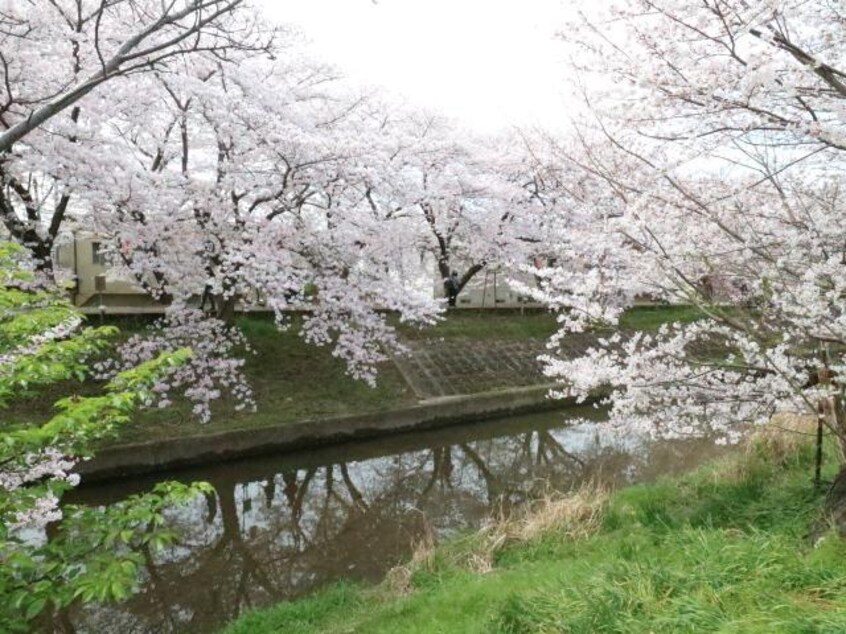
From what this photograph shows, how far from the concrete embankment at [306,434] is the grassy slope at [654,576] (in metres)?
5.76

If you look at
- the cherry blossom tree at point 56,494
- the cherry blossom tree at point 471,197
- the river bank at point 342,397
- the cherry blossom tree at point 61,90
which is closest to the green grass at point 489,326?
the river bank at point 342,397

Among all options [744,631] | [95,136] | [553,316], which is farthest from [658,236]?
[553,316]

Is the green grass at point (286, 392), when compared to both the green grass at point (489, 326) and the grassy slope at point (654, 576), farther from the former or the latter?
the grassy slope at point (654, 576)

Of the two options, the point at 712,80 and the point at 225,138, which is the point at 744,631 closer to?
the point at 712,80

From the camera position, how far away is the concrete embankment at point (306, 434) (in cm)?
1127

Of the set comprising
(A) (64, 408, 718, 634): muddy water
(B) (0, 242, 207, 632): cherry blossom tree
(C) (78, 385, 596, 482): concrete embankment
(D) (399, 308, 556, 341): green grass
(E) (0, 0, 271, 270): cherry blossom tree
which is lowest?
(A) (64, 408, 718, 634): muddy water

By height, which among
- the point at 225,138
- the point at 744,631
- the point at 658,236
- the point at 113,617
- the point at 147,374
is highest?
the point at 225,138

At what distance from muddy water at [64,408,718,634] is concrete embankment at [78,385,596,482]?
25 cm

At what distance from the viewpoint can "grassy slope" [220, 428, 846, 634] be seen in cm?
325

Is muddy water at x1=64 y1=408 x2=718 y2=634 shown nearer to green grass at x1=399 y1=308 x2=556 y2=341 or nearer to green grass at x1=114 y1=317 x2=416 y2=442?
green grass at x1=114 y1=317 x2=416 y2=442

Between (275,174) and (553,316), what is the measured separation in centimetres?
1335

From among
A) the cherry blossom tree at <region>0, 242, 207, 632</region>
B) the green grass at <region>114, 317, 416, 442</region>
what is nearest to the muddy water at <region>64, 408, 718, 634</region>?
the green grass at <region>114, 317, 416, 442</region>

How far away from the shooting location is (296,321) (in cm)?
1720

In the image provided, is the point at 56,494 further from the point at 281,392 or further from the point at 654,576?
the point at 281,392
